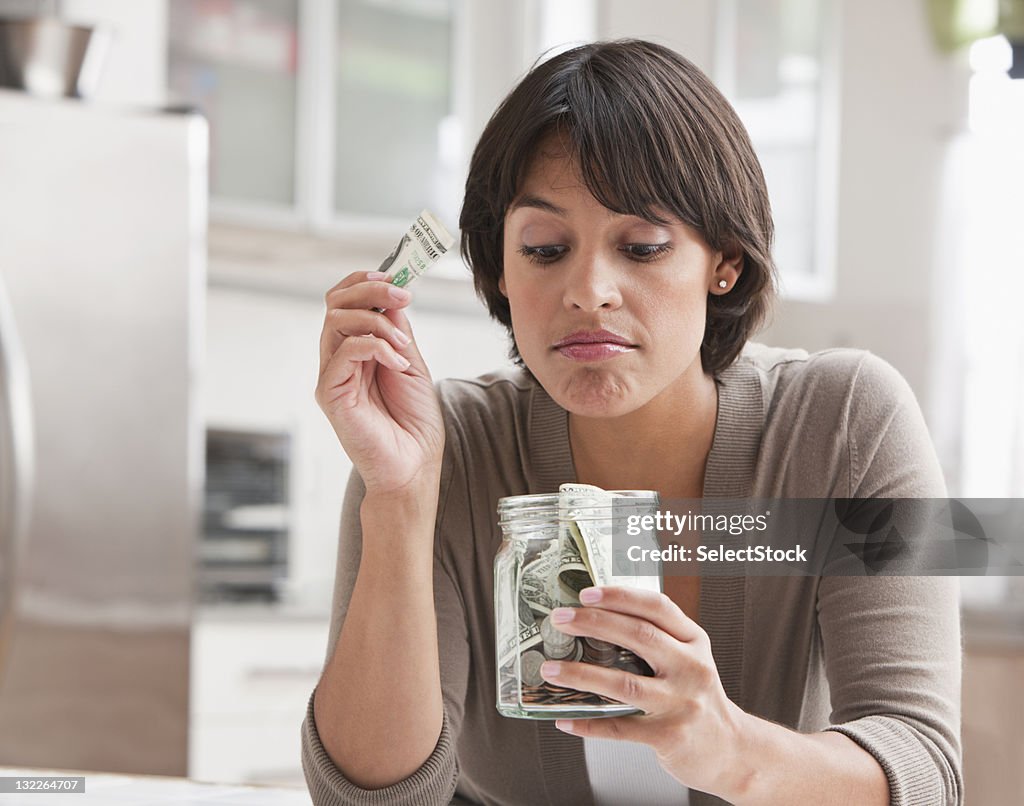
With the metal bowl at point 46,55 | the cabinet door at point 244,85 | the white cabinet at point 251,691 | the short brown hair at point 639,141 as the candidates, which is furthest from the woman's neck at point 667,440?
the cabinet door at point 244,85

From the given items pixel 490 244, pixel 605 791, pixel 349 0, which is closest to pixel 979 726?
pixel 605 791

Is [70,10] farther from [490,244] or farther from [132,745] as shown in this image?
[490,244]

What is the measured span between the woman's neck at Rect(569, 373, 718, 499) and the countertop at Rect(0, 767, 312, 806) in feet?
0.95

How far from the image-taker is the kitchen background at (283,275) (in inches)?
59.2

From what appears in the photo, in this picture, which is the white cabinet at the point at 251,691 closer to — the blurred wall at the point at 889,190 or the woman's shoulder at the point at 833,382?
the blurred wall at the point at 889,190

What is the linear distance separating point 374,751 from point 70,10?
1.66m

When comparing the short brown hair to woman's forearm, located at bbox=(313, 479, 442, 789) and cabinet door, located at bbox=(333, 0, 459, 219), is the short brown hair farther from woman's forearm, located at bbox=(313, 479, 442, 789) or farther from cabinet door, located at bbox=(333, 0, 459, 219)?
cabinet door, located at bbox=(333, 0, 459, 219)

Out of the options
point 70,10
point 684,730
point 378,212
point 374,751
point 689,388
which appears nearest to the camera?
point 684,730

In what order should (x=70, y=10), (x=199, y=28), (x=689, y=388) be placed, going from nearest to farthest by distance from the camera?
(x=689, y=388) < (x=70, y=10) < (x=199, y=28)

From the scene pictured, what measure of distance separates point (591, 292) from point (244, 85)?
173cm

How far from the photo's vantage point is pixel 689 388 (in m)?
0.79

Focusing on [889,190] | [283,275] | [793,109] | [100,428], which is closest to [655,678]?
[100,428]

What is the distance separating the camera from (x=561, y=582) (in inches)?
19.8

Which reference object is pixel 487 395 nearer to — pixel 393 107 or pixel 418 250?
pixel 418 250
